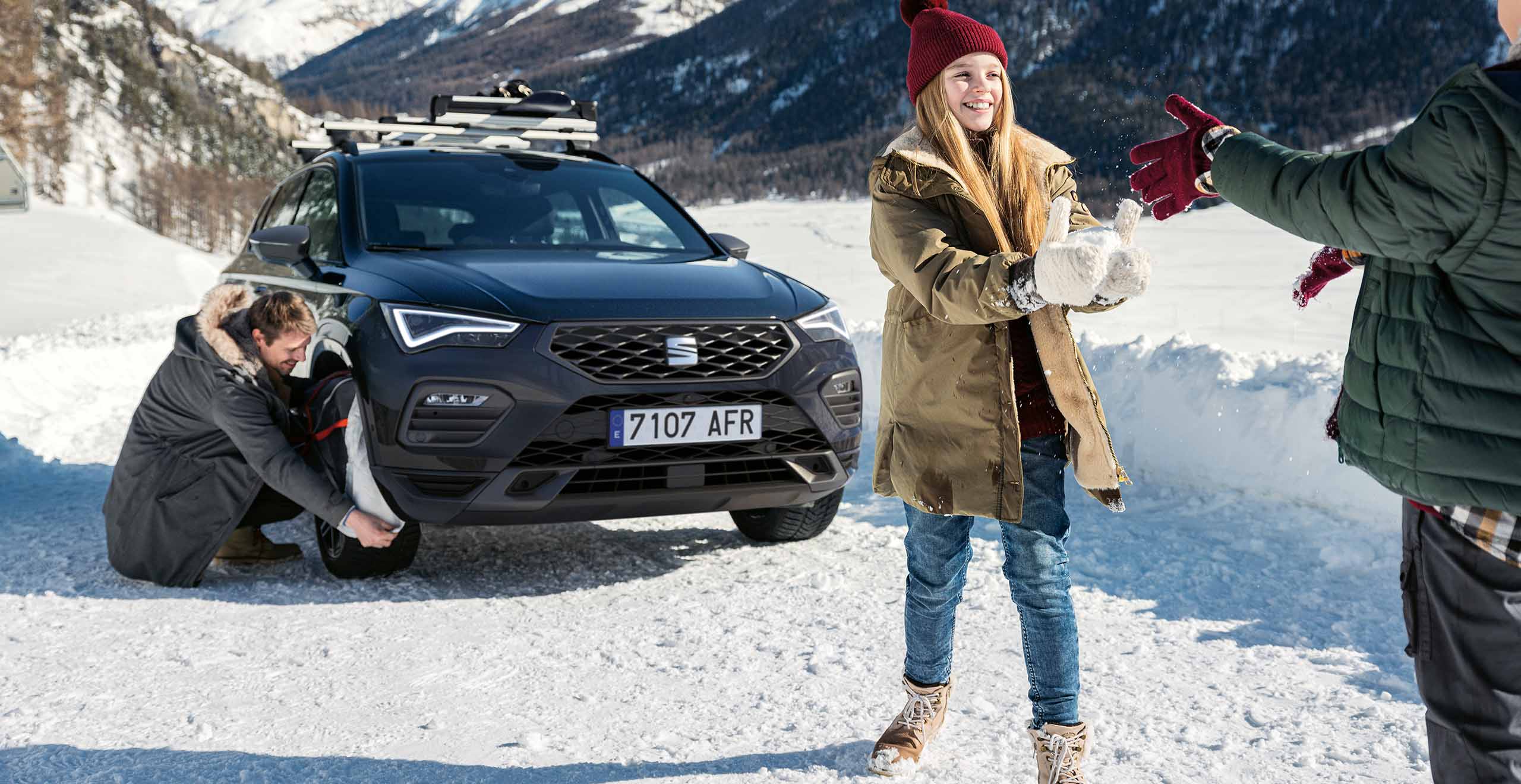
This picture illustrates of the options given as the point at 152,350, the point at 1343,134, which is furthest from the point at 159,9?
the point at 152,350

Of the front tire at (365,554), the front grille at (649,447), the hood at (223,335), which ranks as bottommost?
the front tire at (365,554)

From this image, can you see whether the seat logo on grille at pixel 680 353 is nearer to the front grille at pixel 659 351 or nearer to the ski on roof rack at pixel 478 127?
the front grille at pixel 659 351

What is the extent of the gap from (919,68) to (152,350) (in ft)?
30.6

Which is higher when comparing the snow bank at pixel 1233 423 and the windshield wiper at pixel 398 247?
the windshield wiper at pixel 398 247

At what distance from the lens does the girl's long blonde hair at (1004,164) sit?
7.88 ft

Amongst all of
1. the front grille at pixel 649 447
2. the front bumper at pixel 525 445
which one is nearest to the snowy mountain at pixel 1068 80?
the front grille at pixel 649 447

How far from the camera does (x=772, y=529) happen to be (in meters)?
4.53

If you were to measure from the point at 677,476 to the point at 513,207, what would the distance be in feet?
5.30

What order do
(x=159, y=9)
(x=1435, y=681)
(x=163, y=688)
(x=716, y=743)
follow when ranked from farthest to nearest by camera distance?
(x=159, y=9) → (x=163, y=688) → (x=716, y=743) → (x=1435, y=681)

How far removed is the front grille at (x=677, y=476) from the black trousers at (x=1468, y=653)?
7.81ft

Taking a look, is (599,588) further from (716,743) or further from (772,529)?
(716,743)

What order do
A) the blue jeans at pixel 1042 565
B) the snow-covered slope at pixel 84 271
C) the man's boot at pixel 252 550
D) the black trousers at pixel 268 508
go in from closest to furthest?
the blue jeans at pixel 1042 565 < the black trousers at pixel 268 508 < the man's boot at pixel 252 550 < the snow-covered slope at pixel 84 271

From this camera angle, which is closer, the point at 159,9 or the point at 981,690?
the point at 981,690

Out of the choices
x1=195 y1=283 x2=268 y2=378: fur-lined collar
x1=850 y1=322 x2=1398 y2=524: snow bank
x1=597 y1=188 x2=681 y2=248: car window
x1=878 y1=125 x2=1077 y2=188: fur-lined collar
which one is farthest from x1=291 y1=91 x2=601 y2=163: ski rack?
x1=878 y1=125 x2=1077 y2=188: fur-lined collar
